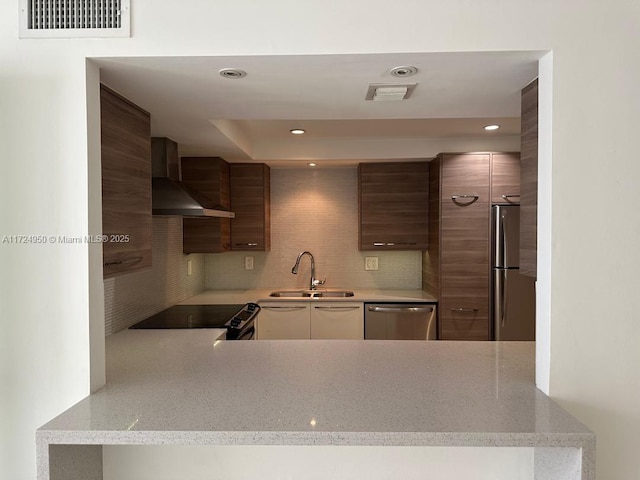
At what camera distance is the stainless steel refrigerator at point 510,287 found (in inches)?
141

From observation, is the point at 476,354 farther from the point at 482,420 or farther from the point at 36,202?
the point at 36,202

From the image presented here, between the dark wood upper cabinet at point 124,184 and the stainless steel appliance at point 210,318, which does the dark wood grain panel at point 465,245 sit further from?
the dark wood upper cabinet at point 124,184

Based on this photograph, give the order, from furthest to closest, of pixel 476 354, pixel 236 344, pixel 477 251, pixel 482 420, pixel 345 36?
pixel 477 251 < pixel 236 344 < pixel 476 354 < pixel 345 36 < pixel 482 420

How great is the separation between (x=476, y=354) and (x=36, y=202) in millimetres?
1794

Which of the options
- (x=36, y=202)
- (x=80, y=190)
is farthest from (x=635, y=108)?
(x=36, y=202)

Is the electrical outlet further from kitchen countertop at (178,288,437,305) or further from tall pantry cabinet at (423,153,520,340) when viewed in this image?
tall pantry cabinet at (423,153,520,340)

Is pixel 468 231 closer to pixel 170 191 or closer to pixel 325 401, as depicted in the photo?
pixel 170 191

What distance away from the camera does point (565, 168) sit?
4.54 ft

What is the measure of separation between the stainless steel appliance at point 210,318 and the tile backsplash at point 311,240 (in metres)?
1.09

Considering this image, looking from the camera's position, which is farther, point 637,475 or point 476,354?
point 476,354

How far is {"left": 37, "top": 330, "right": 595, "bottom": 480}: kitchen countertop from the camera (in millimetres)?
1182

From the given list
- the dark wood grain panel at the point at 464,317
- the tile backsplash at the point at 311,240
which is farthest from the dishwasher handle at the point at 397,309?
the tile backsplash at the point at 311,240

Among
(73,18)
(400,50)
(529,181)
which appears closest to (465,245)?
(529,181)

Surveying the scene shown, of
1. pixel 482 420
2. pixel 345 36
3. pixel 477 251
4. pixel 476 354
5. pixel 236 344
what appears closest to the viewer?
pixel 482 420
